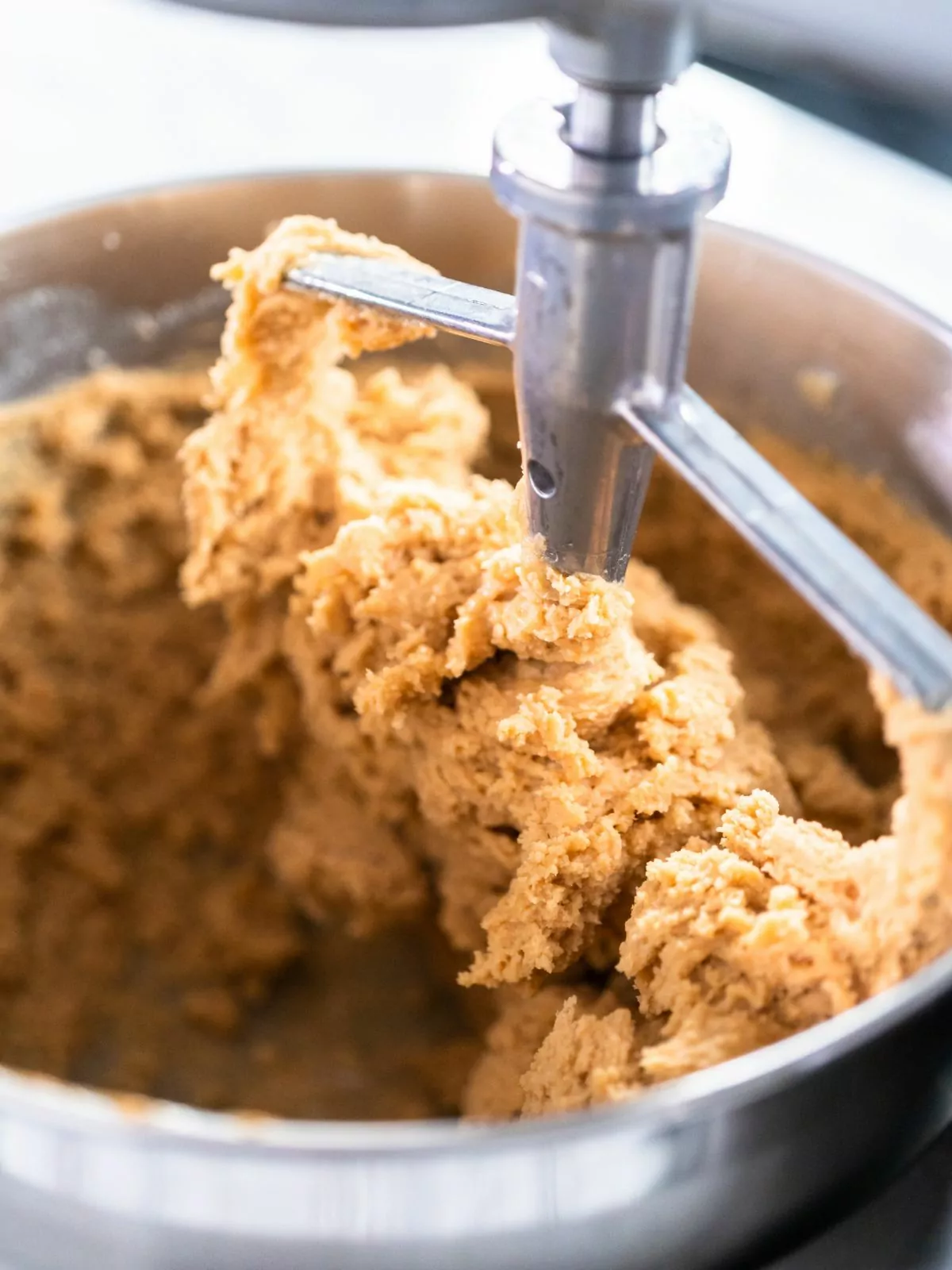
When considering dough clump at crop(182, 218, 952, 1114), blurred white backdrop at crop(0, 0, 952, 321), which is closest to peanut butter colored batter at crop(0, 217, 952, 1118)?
dough clump at crop(182, 218, 952, 1114)

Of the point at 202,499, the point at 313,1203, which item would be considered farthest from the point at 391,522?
the point at 313,1203

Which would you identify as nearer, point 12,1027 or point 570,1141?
point 570,1141

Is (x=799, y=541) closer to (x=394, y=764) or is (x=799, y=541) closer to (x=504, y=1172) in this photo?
(x=504, y=1172)

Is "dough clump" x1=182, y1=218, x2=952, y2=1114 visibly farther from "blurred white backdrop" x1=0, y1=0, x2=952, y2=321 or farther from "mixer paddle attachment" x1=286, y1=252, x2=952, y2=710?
"blurred white backdrop" x1=0, y1=0, x2=952, y2=321

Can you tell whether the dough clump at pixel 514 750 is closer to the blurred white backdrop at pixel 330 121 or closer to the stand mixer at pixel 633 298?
the stand mixer at pixel 633 298

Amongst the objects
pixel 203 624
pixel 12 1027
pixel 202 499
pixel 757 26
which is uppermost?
pixel 757 26

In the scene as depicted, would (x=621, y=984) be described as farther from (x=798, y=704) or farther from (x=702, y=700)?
(x=798, y=704)

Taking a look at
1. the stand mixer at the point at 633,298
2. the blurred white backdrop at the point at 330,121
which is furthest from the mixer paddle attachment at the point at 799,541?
the blurred white backdrop at the point at 330,121
